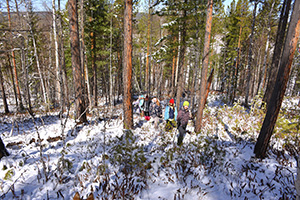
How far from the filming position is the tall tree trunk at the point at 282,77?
3.46m

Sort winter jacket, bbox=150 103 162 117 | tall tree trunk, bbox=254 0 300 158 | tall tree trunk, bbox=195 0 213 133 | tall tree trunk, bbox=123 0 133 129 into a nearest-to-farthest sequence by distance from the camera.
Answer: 1. tall tree trunk, bbox=254 0 300 158
2. tall tree trunk, bbox=123 0 133 129
3. tall tree trunk, bbox=195 0 213 133
4. winter jacket, bbox=150 103 162 117

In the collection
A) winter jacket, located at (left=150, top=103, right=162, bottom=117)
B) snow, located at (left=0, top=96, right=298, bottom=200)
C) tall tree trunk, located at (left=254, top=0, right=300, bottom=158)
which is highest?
tall tree trunk, located at (left=254, top=0, right=300, bottom=158)

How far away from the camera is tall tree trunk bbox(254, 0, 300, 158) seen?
3.46m

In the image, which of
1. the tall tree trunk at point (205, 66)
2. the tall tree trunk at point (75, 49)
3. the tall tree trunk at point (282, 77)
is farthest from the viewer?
the tall tree trunk at point (205, 66)

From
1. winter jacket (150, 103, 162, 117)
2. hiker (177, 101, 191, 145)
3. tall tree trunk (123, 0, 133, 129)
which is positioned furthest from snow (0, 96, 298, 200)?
winter jacket (150, 103, 162, 117)

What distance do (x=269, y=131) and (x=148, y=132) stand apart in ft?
16.5

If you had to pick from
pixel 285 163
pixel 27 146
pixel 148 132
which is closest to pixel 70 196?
pixel 27 146

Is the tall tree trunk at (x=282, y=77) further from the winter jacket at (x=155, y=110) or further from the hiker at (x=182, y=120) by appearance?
the winter jacket at (x=155, y=110)

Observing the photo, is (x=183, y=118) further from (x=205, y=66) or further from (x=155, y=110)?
(x=205, y=66)

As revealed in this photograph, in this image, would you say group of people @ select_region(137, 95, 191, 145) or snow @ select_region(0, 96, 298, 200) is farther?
group of people @ select_region(137, 95, 191, 145)

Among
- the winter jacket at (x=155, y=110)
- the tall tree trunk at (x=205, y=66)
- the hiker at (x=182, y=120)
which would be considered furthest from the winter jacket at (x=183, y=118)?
the winter jacket at (x=155, y=110)

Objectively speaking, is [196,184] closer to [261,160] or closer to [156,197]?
[156,197]

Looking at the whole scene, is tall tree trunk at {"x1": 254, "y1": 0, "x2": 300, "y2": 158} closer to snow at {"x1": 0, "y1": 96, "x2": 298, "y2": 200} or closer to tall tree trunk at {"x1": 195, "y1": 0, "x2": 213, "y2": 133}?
snow at {"x1": 0, "y1": 96, "x2": 298, "y2": 200}

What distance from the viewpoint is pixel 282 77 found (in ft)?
12.0
